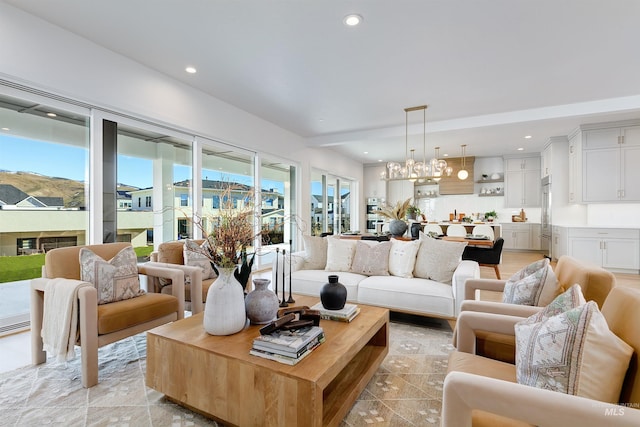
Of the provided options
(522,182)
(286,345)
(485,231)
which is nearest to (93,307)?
(286,345)

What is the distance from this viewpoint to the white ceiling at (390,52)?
2600 millimetres

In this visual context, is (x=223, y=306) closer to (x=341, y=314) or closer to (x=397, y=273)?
(x=341, y=314)

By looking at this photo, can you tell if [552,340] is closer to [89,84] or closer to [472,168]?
[89,84]

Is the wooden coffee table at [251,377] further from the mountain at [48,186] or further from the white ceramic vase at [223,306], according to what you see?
the mountain at [48,186]

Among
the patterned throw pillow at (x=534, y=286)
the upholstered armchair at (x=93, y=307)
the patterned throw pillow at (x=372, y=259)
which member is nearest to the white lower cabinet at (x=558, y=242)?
the patterned throw pillow at (x=372, y=259)

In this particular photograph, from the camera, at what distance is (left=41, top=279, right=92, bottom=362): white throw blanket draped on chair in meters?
1.98

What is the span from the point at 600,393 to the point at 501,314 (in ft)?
2.53

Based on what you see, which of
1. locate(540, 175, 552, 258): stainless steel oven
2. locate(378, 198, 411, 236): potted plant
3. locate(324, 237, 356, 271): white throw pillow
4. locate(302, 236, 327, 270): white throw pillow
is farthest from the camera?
locate(540, 175, 552, 258): stainless steel oven

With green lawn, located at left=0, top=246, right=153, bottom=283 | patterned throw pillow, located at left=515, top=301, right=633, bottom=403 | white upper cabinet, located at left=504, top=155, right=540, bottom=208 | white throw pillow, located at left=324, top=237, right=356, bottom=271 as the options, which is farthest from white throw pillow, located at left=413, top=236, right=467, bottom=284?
white upper cabinet, located at left=504, top=155, right=540, bottom=208

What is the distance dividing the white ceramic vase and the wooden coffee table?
48mm

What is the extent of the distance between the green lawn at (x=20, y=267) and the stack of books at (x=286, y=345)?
2.86 meters

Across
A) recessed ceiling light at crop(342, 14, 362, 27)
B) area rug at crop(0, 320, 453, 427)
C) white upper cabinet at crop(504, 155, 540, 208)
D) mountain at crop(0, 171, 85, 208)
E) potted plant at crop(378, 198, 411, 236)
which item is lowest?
area rug at crop(0, 320, 453, 427)

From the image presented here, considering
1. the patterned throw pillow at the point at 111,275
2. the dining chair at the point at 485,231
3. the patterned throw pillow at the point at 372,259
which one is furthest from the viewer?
the dining chair at the point at 485,231

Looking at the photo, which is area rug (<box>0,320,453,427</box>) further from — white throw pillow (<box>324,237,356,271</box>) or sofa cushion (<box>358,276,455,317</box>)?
white throw pillow (<box>324,237,356,271</box>)
